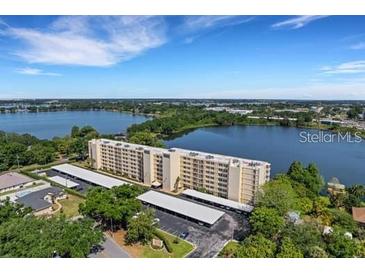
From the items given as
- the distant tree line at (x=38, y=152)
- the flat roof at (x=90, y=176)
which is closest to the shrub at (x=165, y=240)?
the flat roof at (x=90, y=176)

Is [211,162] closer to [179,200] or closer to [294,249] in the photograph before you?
[179,200]

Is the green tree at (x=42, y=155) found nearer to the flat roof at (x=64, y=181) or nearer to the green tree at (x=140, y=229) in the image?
the flat roof at (x=64, y=181)

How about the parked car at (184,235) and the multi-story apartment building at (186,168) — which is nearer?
the parked car at (184,235)

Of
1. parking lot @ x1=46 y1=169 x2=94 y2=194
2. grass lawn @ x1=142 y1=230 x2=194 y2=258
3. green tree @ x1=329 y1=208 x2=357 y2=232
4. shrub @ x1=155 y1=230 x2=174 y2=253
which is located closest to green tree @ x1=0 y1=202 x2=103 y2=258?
grass lawn @ x1=142 y1=230 x2=194 y2=258

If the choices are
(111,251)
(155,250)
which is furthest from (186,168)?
(111,251)

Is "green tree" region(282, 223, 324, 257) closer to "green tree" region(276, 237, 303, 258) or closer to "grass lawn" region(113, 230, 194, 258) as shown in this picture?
"green tree" region(276, 237, 303, 258)

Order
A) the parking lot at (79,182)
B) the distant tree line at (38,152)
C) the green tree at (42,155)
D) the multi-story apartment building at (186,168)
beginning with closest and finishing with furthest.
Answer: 1. the multi-story apartment building at (186,168)
2. the parking lot at (79,182)
3. the distant tree line at (38,152)
4. the green tree at (42,155)

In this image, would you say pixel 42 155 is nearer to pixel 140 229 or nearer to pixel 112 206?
pixel 112 206
